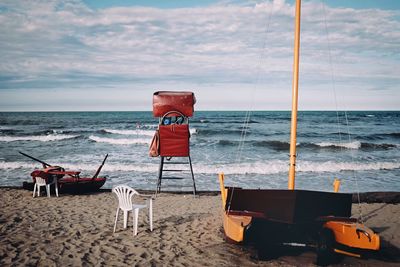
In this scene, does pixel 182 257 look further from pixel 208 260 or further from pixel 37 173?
pixel 37 173

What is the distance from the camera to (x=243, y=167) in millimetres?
18172

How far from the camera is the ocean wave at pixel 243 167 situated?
1731 cm

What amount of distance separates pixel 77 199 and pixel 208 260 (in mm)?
6713

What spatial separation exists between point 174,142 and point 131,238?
152 inches

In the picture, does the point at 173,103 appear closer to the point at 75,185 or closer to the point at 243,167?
the point at 75,185

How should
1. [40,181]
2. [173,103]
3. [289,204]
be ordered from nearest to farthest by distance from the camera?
[289,204] → [173,103] → [40,181]

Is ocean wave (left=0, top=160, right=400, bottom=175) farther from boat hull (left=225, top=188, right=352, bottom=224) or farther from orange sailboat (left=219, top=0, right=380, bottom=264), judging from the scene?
orange sailboat (left=219, top=0, right=380, bottom=264)

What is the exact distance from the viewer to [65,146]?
2800cm

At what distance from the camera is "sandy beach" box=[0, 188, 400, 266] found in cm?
580

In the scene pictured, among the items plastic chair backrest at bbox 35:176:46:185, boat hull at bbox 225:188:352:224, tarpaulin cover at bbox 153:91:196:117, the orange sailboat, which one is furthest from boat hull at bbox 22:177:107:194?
the orange sailboat

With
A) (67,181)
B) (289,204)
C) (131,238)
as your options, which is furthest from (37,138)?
(289,204)

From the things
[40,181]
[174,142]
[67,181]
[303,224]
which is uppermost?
[174,142]

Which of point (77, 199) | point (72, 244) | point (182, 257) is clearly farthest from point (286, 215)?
point (77, 199)

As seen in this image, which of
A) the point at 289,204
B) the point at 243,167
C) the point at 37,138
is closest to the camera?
the point at 289,204
